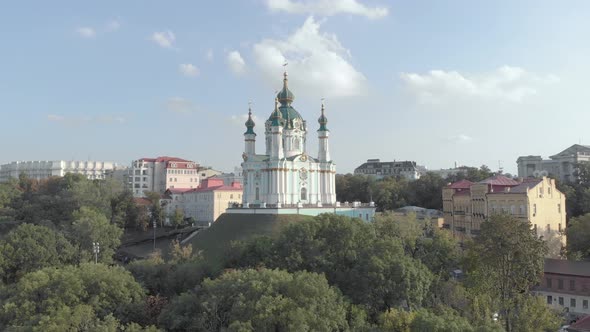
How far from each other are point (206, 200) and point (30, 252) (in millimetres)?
39657

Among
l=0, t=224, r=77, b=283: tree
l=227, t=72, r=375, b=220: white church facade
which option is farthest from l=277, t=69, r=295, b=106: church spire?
l=0, t=224, r=77, b=283: tree

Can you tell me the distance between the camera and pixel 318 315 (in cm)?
2161

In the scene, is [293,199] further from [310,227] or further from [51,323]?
[51,323]

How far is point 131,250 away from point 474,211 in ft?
129

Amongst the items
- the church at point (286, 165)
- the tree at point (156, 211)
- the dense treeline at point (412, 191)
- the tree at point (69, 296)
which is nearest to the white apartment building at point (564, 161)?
the dense treeline at point (412, 191)

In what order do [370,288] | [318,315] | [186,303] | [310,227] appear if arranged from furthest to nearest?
[310,227], [370,288], [186,303], [318,315]

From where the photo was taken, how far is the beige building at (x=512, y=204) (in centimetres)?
4219

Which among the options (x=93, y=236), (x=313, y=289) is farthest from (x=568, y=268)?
(x=93, y=236)

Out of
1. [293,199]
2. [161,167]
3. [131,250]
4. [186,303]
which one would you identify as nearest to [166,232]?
[131,250]

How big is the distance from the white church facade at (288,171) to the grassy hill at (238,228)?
5.21ft

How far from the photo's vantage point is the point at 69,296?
24734 millimetres

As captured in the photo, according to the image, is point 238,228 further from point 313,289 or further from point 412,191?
point 412,191

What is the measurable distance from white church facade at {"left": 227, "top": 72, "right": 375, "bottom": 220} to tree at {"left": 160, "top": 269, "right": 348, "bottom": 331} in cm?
2952

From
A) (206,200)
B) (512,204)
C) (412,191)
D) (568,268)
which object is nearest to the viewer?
(568,268)
